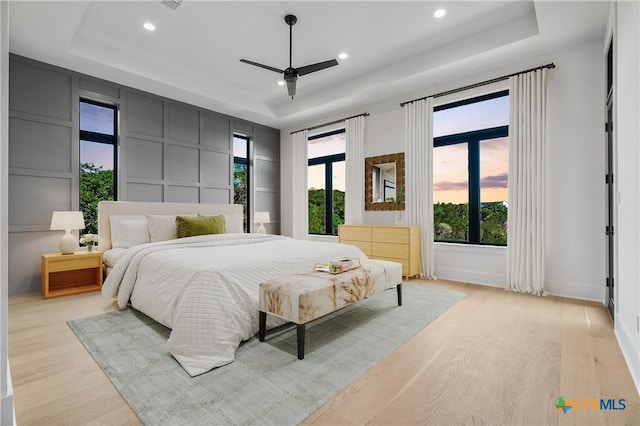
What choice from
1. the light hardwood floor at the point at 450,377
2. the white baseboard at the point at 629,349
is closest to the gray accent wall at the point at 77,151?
the light hardwood floor at the point at 450,377

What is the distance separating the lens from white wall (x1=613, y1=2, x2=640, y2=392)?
1807 millimetres

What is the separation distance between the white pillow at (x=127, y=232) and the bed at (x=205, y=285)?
170mm

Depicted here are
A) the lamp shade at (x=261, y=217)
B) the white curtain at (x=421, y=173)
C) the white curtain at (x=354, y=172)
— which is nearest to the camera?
the white curtain at (x=421, y=173)

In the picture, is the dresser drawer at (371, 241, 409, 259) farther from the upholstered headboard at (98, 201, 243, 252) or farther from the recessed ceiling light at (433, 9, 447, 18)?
the recessed ceiling light at (433, 9, 447, 18)

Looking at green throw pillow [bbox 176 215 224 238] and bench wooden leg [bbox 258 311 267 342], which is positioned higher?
green throw pillow [bbox 176 215 224 238]

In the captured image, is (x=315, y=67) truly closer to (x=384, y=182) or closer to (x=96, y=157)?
(x=384, y=182)

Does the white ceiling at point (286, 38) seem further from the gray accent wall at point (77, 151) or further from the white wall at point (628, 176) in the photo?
the white wall at point (628, 176)

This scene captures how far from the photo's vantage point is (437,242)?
457cm

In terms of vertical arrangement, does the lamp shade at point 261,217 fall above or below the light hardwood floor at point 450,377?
above

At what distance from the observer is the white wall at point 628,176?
1.81m

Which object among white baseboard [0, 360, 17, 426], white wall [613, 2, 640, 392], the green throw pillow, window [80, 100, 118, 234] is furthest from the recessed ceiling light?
window [80, 100, 118, 234]

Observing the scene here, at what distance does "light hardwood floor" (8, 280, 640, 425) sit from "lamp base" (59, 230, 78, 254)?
0.94 m

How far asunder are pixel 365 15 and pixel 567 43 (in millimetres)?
2264

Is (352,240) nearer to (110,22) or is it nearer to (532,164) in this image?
(532,164)
